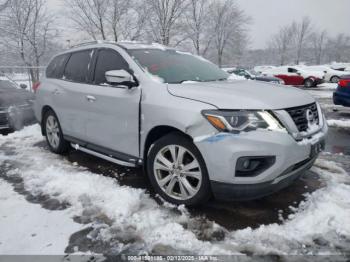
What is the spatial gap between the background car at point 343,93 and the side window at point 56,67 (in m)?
6.78

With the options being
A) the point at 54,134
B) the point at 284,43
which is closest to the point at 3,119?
the point at 54,134

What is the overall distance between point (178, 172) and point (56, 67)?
3.23 metres

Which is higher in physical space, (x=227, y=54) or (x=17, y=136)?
(x=227, y=54)

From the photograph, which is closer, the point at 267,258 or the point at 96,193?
the point at 267,258

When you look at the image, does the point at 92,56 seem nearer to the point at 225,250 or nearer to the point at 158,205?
the point at 158,205

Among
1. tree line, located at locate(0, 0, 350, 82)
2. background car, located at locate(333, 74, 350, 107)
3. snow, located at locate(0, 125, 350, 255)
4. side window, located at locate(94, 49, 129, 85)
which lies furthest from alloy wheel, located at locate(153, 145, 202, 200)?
tree line, located at locate(0, 0, 350, 82)

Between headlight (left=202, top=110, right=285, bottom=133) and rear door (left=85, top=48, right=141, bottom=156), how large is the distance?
1019 mm

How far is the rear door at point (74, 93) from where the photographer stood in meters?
4.02

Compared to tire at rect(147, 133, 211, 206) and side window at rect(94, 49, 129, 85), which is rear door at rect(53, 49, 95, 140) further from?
tire at rect(147, 133, 211, 206)

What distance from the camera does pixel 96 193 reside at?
334cm

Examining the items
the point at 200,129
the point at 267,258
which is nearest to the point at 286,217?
the point at 267,258

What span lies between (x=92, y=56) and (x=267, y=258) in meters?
3.30

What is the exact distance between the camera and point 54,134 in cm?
490

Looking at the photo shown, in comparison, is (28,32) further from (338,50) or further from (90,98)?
(338,50)
